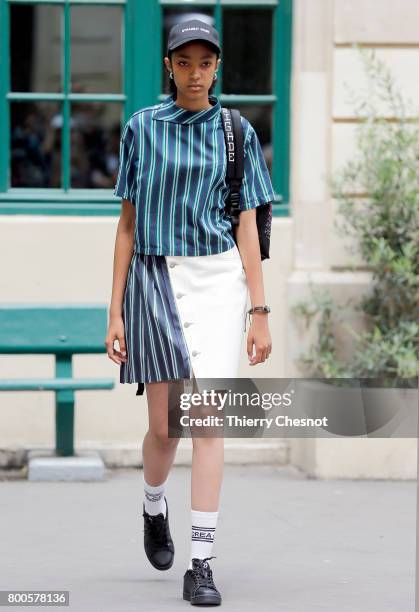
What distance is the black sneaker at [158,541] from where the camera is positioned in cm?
541

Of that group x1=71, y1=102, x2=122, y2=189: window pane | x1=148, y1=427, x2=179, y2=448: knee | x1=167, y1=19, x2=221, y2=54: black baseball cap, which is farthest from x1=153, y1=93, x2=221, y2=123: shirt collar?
x1=71, y1=102, x2=122, y2=189: window pane

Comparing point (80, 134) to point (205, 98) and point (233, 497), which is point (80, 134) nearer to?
point (233, 497)

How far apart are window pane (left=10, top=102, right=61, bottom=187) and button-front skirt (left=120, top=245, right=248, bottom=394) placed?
331cm

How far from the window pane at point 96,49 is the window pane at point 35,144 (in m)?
0.24

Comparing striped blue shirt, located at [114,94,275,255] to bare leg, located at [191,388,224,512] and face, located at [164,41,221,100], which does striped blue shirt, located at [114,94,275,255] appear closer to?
face, located at [164,41,221,100]

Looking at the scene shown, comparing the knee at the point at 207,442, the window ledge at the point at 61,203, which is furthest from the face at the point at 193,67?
the window ledge at the point at 61,203

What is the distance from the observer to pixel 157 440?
17.2 ft

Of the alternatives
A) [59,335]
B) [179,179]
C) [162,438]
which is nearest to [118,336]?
[162,438]

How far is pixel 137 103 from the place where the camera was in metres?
8.29

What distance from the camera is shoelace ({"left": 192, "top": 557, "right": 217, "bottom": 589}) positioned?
16.4 ft

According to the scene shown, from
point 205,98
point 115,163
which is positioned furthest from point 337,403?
point 115,163

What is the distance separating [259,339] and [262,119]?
3.49 m

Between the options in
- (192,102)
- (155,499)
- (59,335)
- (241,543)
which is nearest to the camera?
(192,102)

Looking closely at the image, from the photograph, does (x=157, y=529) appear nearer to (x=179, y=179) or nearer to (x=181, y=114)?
(x=179, y=179)
